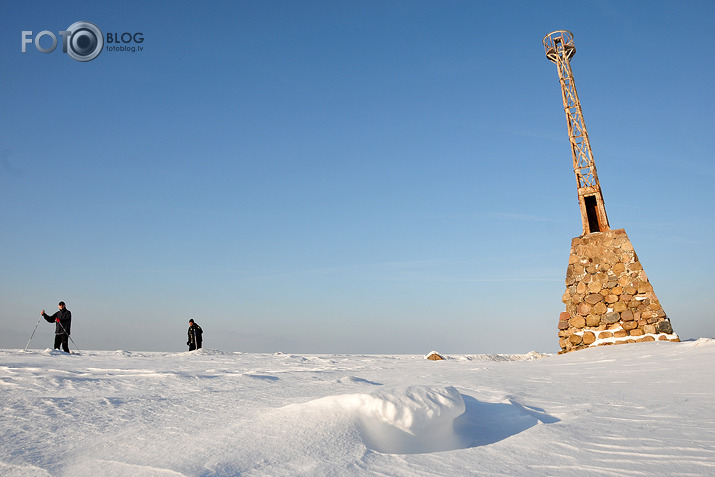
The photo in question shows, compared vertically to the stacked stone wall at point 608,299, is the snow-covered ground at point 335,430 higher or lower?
lower

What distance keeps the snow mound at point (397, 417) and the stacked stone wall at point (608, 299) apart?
27.6 ft

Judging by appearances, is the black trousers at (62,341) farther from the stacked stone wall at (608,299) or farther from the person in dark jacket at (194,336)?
the stacked stone wall at (608,299)

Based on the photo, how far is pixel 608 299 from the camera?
988 centimetres

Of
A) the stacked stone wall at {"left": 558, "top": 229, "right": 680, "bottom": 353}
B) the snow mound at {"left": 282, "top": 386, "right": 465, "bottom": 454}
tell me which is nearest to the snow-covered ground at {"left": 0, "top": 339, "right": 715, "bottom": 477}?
the snow mound at {"left": 282, "top": 386, "right": 465, "bottom": 454}

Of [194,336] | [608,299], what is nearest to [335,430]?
[608,299]

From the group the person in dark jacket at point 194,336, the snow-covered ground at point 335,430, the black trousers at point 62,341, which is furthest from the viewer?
the person in dark jacket at point 194,336

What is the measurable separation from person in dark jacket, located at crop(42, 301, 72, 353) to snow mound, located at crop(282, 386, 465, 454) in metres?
10.9

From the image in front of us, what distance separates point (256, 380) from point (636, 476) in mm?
3479

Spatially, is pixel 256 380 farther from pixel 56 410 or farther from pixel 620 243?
pixel 620 243

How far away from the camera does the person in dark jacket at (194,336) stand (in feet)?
42.0

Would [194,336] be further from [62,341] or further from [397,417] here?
[397,417]

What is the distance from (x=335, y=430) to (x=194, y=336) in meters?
11.4

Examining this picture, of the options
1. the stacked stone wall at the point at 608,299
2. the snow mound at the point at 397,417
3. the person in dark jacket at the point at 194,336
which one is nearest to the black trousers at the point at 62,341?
the person in dark jacket at the point at 194,336

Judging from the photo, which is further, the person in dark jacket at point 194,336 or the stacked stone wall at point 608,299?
the person in dark jacket at point 194,336
